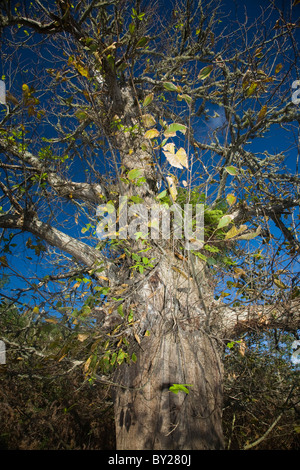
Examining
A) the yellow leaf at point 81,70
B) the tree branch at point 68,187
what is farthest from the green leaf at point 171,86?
the tree branch at point 68,187

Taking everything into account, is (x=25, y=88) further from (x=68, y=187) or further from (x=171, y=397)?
(x=171, y=397)

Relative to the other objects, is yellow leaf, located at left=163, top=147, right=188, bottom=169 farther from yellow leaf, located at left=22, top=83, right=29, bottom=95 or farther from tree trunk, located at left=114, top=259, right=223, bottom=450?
yellow leaf, located at left=22, top=83, right=29, bottom=95

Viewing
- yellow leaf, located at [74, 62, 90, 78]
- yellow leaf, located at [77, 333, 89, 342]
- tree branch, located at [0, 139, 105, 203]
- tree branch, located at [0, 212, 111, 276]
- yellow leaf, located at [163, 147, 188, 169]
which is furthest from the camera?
tree branch, located at [0, 139, 105, 203]

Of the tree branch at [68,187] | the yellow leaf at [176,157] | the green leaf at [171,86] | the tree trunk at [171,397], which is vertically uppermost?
the tree branch at [68,187]

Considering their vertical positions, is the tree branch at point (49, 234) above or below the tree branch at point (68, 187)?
below

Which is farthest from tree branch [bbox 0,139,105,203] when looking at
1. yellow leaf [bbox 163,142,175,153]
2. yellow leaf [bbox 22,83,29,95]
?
yellow leaf [bbox 163,142,175,153]

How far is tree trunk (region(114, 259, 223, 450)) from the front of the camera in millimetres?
1490

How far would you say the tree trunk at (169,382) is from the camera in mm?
1490

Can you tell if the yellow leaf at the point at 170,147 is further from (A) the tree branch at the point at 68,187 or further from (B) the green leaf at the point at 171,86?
(A) the tree branch at the point at 68,187

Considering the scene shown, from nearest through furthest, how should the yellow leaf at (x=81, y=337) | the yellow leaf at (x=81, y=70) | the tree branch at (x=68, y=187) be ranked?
the yellow leaf at (x=81, y=337) < the yellow leaf at (x=81, y=70) < the tree branch at (x=68, y=187)

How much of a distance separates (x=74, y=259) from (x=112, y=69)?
2606 mm

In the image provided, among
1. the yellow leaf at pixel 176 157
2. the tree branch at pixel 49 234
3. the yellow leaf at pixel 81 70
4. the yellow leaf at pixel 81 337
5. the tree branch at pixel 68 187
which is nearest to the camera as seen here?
the yellow leaf at pixel 176 157
